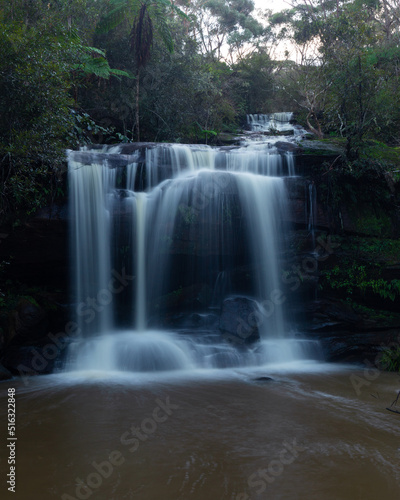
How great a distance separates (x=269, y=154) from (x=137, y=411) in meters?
8.57

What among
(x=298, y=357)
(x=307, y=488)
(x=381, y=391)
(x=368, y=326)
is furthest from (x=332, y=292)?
(x=307, y=488)

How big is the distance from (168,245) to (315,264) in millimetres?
3816

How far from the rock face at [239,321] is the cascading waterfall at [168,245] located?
28 centimetres

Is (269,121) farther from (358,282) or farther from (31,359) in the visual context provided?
(31,359)

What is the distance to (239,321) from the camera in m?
9.32

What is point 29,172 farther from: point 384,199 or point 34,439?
point 384,199

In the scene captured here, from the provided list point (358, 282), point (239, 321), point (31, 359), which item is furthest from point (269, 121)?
point (31, 359)

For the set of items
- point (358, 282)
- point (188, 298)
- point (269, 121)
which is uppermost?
point (269, 121)

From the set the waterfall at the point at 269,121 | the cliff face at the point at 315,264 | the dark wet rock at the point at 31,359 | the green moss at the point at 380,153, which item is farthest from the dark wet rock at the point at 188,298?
the waterfall at the point at 269,121

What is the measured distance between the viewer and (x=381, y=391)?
21.5 ft

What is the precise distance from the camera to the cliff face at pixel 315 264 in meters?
9.10

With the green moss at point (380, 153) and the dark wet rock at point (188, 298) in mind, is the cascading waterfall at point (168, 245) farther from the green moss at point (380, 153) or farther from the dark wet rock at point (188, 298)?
the green moss at point (380, 153)

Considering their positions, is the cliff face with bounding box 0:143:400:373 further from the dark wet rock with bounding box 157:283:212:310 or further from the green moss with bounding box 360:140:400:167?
the green moss with bounding box 360:140:400:167

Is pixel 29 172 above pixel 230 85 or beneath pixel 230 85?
beneath
